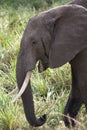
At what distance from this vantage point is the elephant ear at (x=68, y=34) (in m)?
4.04

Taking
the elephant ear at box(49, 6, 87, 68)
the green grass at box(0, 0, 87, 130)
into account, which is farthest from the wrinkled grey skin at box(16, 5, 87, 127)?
the green grass at box(0, 0, 87, 130)

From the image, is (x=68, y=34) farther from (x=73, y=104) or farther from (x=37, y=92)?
(x=37, y=92)

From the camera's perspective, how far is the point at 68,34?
406 cm

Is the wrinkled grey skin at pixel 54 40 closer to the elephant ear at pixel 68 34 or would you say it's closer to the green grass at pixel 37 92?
Result: the elephant ear at pixel 68 34

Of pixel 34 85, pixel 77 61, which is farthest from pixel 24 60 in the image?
pixel 34 85

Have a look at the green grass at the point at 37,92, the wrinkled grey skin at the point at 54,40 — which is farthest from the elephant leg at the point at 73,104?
the wrinkled grey skin at the point at 54,40

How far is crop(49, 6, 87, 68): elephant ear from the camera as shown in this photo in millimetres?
4035

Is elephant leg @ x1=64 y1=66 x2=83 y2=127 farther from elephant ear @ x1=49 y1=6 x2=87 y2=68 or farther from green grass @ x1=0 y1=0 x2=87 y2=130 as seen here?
elephant ear @ x1=49 y1=6 x2=87 y2=68

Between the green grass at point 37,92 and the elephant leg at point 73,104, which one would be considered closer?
the elephant leg at point 73,104

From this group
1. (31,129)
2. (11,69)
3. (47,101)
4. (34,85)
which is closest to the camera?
(31,129)

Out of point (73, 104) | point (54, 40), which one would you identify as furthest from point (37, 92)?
point (54, 40)

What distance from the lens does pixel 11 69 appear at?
256 inches

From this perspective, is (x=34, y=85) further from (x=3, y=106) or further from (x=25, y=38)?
(x=25, y=38)

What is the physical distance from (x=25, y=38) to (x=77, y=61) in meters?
0.48
